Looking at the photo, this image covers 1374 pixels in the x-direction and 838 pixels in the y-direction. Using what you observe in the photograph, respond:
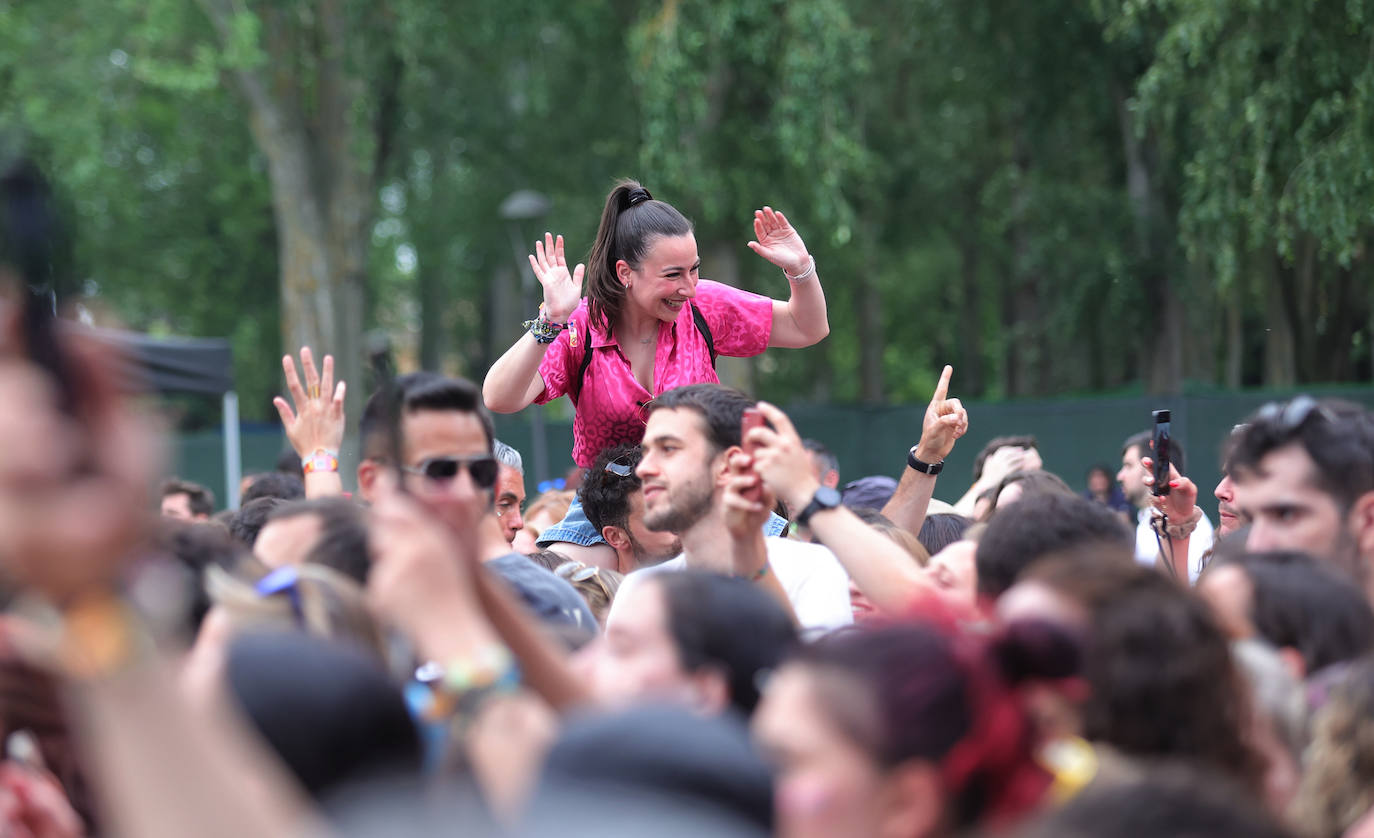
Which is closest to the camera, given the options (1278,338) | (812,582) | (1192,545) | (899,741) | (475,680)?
(899,741)

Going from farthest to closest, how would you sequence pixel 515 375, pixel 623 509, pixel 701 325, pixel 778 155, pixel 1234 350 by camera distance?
pixel 1234 350
pixel 778 155
pixel 623 509
pixel 701 325
pixel 515 375

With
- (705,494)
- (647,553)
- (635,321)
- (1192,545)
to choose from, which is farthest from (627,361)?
(1192,545)

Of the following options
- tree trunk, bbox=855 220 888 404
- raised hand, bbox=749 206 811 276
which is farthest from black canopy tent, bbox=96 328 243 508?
tree trunk, bbox=855 220 888 404

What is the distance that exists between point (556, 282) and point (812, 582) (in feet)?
4.59

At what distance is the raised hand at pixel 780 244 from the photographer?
15.8 ft

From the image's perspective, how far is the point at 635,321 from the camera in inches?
195

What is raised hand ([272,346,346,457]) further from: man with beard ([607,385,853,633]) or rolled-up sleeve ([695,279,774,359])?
rolled-up sleeve ([695,279,774,359])

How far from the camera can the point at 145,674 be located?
1.44m

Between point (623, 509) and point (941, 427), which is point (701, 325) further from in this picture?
point (941, 427)

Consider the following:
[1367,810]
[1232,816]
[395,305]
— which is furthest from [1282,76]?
[395,305]

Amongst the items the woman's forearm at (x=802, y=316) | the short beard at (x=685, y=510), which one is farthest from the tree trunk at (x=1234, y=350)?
the short beard at (x=685, y=510)

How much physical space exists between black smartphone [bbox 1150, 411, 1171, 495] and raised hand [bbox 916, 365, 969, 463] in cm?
61

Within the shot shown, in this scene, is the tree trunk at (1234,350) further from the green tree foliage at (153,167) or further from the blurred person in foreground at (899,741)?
the blurred person in foreground at (899,741)

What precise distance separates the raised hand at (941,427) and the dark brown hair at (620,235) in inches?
41.9
